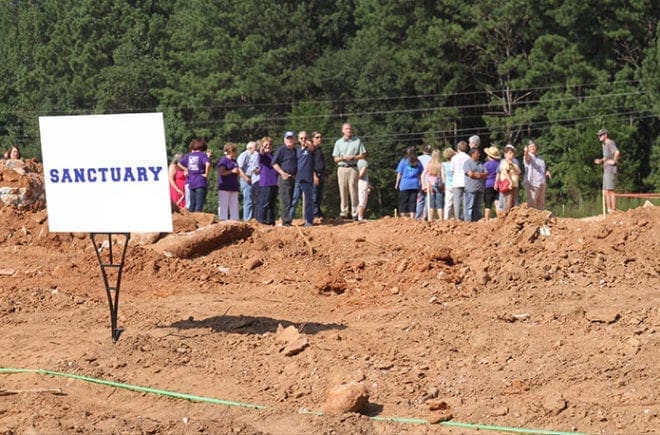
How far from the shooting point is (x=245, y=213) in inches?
783

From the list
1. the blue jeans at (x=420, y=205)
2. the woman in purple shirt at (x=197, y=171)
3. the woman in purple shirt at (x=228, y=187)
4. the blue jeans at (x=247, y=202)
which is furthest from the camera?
the blue jeans at (x=420, y=205)

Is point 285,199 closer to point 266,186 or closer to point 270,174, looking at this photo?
point 266,186

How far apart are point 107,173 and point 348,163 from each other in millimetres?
10973

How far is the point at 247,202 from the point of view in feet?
66.5

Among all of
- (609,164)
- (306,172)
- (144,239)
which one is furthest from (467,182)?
(144,239)

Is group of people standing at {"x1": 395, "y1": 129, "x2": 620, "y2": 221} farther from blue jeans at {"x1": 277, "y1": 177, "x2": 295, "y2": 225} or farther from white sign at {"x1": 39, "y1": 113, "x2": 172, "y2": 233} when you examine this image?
white sign at {"x1": 39, "y1": 113, "x2": 172, "y2": 233}

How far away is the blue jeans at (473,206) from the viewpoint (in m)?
18.4

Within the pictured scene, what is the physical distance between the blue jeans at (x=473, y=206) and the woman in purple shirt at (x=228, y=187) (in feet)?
13.2

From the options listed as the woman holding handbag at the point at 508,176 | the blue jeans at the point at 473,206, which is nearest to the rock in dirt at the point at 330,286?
the blue jeans at the point at 473,206

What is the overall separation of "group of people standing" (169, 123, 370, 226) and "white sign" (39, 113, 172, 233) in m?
9.08

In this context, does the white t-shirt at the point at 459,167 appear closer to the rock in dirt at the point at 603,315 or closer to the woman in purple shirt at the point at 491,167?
the woman in purple shirt at the point at 491,167

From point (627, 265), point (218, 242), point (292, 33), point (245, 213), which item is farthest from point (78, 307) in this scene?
point (292, 33)

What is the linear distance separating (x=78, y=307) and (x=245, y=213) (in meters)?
8.65

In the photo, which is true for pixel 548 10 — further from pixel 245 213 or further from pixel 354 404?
pixel 354 404
